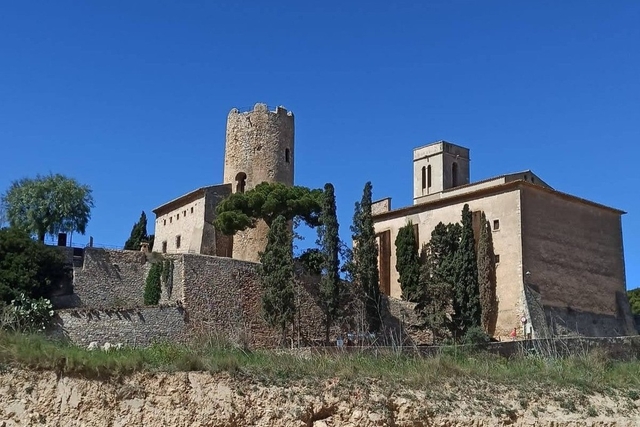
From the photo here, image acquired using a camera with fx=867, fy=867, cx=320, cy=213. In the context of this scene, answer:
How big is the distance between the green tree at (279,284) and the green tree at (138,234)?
53.8ft

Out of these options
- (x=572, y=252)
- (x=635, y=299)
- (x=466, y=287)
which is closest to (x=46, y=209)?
(x=466, y=287)

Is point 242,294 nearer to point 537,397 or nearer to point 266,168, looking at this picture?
point 266,168

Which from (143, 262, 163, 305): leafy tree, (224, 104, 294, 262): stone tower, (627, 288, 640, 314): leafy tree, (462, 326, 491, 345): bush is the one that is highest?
(224, 104, 294, 262): stone tower

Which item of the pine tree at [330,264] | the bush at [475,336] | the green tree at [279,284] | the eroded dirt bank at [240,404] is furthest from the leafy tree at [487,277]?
the eroded dirt bank at [240,404]

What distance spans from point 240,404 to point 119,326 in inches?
701

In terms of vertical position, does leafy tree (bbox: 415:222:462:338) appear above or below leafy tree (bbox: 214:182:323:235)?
below

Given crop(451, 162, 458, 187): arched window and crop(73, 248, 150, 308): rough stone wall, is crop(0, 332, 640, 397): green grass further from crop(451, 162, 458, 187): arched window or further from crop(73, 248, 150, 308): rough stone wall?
crop(451, 162, 458, 187): arched window

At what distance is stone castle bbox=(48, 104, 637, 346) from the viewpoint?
101 feet

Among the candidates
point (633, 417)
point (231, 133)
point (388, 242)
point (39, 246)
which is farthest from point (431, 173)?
point (633, 417)

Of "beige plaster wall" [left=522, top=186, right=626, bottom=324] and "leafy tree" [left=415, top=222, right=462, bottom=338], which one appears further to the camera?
"beige plaster wall" [left=522, top=186, right=626, bottom=324]

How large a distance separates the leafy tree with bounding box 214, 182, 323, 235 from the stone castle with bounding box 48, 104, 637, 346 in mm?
2184

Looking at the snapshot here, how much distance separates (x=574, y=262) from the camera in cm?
3847

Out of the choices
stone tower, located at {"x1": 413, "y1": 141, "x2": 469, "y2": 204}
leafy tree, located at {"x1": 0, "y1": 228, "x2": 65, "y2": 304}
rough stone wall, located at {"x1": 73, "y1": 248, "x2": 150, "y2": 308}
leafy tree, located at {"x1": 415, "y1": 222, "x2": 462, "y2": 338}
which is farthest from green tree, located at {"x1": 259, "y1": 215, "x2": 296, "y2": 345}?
stone tower, located at {"x1": 413, "y1": 141, "x2": 469, "y2": 204}

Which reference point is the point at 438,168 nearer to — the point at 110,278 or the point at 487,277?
the point at 487,277
